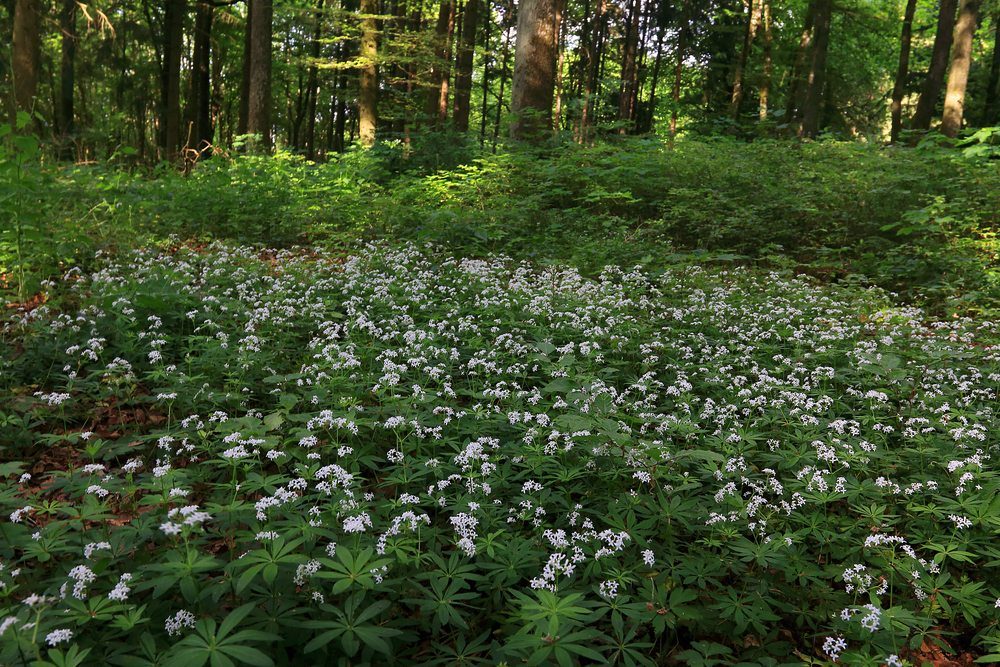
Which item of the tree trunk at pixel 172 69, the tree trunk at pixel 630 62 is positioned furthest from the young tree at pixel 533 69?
the tree trunk at pixel 630 62

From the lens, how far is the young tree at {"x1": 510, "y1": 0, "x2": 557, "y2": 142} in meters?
13.5

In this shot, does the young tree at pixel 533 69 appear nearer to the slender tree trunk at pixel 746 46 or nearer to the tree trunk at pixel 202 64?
the slender tree trunk at pixel 746 46

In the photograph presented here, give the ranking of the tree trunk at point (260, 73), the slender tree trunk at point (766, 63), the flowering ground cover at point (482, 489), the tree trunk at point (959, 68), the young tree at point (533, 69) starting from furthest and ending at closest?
1. the slender tree trunk at point (766, 63)
2. the tree trunk at point (260, 73)
3. the tree trunk at point (959, 68)
4. the young tree at point (533, 69)
5. the flowering ground cover at point (482, 489)

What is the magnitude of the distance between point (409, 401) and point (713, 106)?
29.7 meters

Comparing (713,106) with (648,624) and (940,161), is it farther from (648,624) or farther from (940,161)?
(648,624)

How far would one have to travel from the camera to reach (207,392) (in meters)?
4.71

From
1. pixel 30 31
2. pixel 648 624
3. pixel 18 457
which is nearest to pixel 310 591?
pixel 648 624

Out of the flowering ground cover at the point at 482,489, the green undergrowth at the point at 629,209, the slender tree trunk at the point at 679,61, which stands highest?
the slender tree trunk at the point at 679,61

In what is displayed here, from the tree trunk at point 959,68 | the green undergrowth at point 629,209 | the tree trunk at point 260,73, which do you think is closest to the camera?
the green undergrowth at point 629,209

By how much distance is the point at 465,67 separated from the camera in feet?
75.9

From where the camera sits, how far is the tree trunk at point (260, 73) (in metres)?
15.7

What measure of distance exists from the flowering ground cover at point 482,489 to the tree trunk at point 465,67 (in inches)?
640

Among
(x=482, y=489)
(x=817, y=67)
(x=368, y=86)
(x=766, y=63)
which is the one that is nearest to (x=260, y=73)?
(x=368, y=86)

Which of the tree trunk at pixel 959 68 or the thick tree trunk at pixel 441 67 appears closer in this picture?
the tree trunk at pixel 959 68
